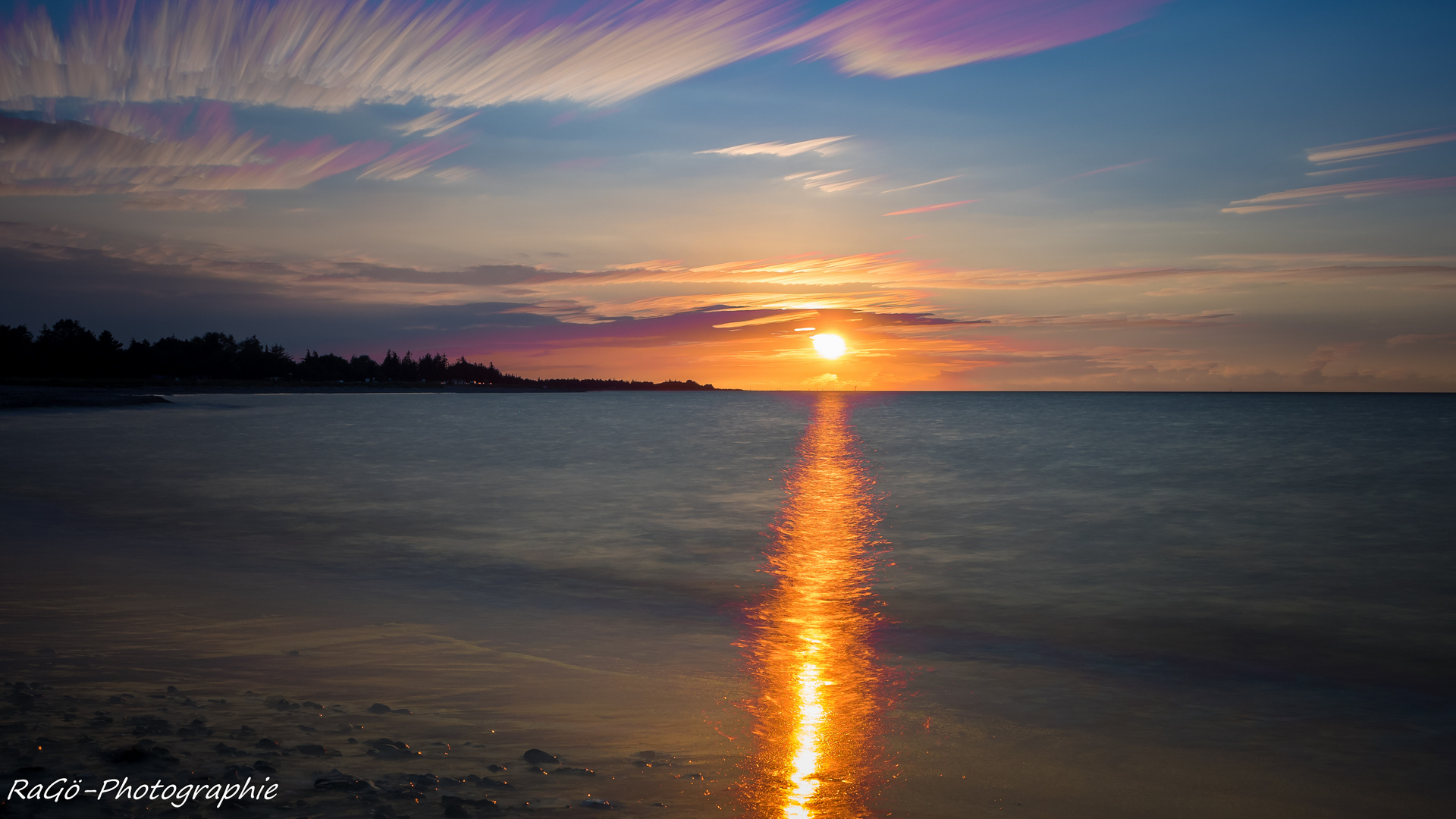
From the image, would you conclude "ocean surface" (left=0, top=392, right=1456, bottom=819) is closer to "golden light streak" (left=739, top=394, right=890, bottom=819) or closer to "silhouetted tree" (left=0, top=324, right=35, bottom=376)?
"golden light streak" (left=739, top=394, right=890, bottom=819)

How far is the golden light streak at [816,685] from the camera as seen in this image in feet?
18.4

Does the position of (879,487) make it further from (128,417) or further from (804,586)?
(128,417)

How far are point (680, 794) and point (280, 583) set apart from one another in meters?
9.51

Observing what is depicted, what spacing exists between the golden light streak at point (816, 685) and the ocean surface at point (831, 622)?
0.04 metres

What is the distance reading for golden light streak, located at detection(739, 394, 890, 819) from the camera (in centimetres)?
561

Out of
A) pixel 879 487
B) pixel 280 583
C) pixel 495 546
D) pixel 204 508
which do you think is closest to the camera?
pixel 280 583

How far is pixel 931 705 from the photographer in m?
7.66

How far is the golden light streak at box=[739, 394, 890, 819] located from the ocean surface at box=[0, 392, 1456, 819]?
4 cm

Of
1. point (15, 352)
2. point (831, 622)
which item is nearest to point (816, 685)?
point (831, 622)

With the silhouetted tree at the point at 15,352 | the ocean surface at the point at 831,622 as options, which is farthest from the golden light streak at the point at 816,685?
the silhouetted tree at the point at 15,352

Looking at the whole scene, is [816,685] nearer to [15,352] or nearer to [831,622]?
[831,622]

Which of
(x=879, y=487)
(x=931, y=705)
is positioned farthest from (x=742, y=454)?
(x=931, y=705)

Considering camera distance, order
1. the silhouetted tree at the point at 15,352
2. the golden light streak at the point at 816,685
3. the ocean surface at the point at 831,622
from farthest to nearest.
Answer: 1. the silhouetted tree at the point at 15,352
2. the ocean surface at the point at 831,622
3. the golden light streak at the point at 816,685

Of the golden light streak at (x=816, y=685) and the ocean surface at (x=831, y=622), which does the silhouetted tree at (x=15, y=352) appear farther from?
the golden light streak at (x=816, y=685)
